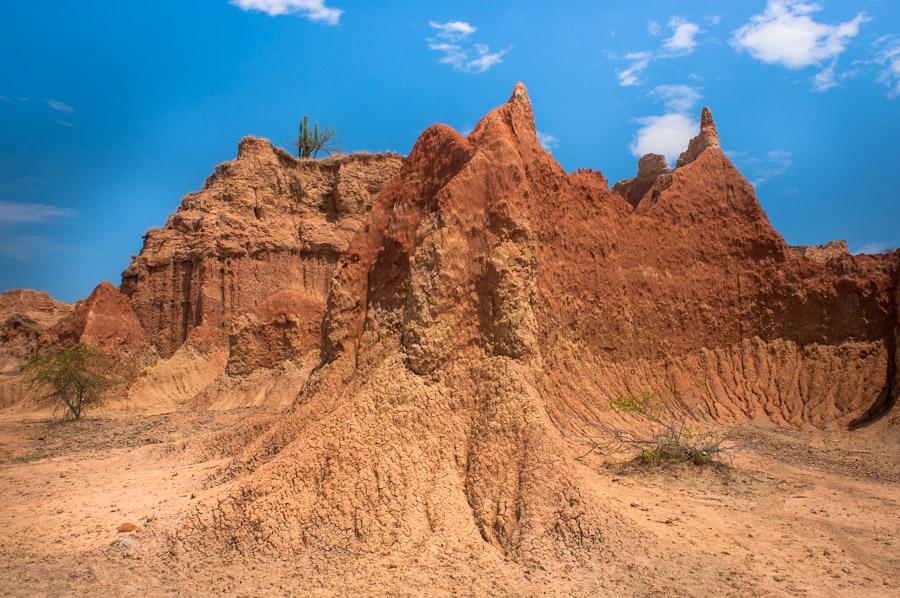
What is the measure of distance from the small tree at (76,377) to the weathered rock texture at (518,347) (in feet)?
42.5

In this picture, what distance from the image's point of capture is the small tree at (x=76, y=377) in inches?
831

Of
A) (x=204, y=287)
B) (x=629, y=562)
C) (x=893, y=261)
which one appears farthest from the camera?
(x=204, y=287)

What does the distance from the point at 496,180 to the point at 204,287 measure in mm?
20928

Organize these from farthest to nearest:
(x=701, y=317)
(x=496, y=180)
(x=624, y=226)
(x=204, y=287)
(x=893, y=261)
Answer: (x=204, y=287), (x=893, y=261), (x=701, y=317), (x=624, y=226), (x=496, y=180)

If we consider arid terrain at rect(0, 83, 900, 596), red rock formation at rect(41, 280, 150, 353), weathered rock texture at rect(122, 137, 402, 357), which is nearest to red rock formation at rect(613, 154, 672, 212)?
arid terrain at rect(0, 83, 900, 596)

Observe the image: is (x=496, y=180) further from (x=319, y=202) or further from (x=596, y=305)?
(x=319, y=202)

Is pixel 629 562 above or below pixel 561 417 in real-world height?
below

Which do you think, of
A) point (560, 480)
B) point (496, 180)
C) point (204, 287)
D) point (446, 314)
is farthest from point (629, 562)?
point (204, 287)

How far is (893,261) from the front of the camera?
16734 millimetres

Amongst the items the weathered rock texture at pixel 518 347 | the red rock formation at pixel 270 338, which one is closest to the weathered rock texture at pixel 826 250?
the weathered rock texture at pixel 518 347

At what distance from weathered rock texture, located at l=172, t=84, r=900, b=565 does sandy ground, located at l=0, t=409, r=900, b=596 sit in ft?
1.22

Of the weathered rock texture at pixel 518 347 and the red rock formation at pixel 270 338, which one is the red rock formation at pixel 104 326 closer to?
the red rock formation at pixel 270 338

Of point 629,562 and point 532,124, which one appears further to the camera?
point 532,124

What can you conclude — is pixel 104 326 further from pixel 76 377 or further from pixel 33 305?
pixel 33 305
